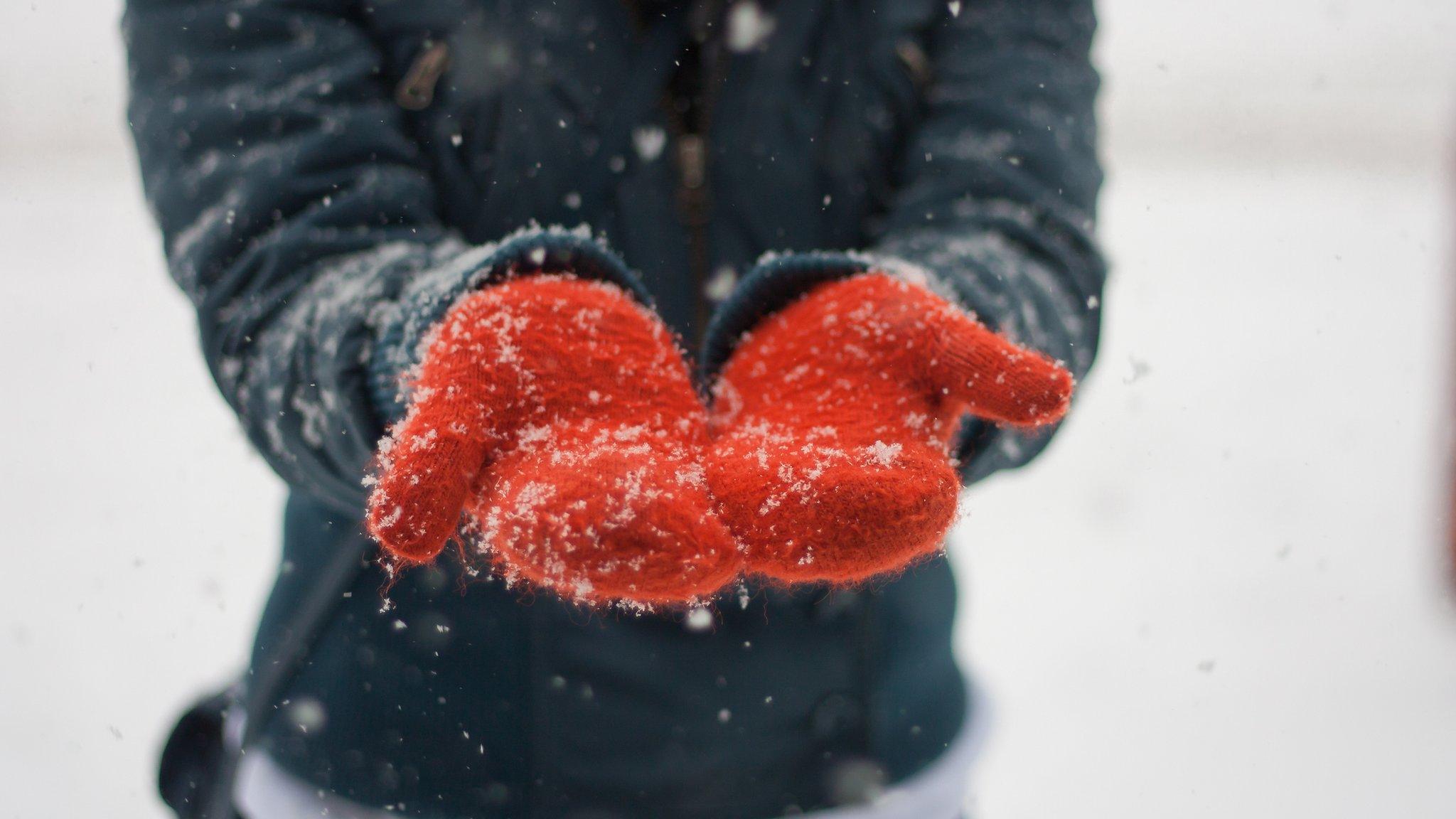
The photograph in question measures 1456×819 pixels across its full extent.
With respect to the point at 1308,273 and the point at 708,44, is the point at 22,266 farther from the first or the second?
the point at 1308,273

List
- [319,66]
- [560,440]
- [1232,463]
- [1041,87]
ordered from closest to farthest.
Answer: [560,440] < [319,66] < [1041,87] < [1232,463]

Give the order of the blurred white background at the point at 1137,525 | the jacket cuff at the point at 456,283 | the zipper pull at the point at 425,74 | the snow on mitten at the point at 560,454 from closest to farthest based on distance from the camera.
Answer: the snow on mitten at the point at 560,454 < the jacket cuff at the point at 456,283 < the zipper pull at the point at 425,74 < the blurred white background at the point at 1137,525

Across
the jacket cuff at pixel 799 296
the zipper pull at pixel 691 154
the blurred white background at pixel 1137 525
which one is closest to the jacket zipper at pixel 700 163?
the zipper pull at pixel 691 154

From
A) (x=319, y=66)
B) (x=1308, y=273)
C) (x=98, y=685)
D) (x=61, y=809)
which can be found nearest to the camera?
(x=319, y=66)

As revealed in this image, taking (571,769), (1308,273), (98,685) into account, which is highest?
(571,769)

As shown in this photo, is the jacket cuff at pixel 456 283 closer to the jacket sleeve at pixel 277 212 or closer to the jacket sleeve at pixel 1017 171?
the jacket sleeve at pixel 277 212

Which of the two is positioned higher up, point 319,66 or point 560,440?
point 319,66

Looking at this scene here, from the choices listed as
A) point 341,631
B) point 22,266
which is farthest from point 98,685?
point 22,266
